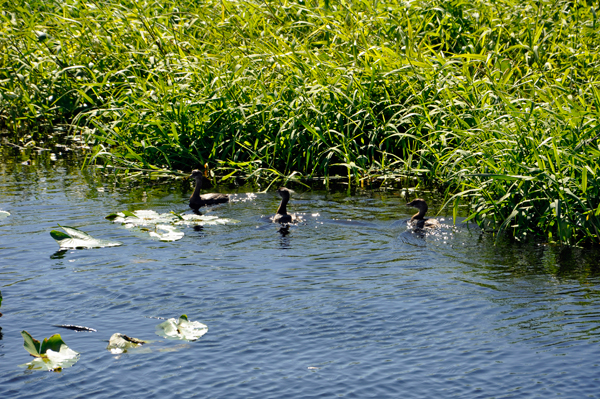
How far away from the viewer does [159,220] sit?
9.95m

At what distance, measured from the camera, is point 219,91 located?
41.2 feet

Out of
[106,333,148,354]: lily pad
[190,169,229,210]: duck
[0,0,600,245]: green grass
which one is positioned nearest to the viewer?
[106,333,148,354]: lily pad

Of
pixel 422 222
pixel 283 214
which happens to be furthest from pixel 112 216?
pixel 422 222

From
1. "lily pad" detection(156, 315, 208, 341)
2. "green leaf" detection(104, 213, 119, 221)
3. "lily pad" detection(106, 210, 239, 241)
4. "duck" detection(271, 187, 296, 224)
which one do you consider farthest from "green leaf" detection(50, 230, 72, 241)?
"lily pad" detection(156, 315, 208, 341)

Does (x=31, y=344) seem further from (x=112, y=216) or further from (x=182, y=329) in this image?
(x=112, y=216)

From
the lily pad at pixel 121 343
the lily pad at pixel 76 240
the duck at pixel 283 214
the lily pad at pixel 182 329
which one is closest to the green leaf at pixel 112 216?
the lily pad at pixel 76 240

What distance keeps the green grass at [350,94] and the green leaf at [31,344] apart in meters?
5.11

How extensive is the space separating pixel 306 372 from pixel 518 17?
10445 millimetres

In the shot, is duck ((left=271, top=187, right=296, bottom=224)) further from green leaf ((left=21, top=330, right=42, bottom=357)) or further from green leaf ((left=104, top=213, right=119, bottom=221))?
green leaf ((left=21, top=330, right=42, bottom=357))

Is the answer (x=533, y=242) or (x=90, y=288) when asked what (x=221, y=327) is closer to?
(x=90, y=288)

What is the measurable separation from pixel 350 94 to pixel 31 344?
7.50 m

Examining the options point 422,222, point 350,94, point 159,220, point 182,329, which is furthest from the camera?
point 350,94

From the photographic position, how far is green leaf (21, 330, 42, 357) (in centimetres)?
584

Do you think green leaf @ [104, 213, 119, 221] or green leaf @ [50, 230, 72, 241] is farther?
green leaf @ [104, 213, 119, 221]
